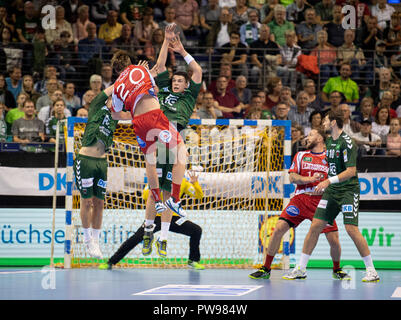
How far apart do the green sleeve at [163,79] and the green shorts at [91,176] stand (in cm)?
193

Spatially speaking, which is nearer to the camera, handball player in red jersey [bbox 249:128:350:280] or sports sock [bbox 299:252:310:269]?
sports sock [bbox 299:252:310:269]

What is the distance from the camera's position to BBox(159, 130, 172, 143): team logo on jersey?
29.5ft

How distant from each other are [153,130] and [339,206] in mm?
3352

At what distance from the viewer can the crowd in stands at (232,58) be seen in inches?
582

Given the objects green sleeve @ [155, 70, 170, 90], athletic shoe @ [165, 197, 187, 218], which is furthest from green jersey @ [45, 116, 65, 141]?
athletic shoe @ [165, 197, 187, 218]

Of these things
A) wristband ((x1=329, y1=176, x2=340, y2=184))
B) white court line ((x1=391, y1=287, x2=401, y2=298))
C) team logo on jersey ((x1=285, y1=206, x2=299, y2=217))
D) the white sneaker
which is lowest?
white court line ((x1=391, y1=287, x2=401, y2=298))

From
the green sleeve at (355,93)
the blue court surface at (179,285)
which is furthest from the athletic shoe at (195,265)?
the green sleeve at (355,93)

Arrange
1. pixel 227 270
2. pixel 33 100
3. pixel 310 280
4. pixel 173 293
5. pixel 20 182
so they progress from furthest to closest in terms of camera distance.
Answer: pixel 33 100 → pixel 20 182 → pixel 227 270 → pixel 310 280 → pixel 173 293

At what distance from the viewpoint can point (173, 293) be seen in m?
8.66

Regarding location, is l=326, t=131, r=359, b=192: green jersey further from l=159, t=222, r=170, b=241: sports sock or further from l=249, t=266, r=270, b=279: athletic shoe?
l=159, t=222, r=170, b=241: sports sock

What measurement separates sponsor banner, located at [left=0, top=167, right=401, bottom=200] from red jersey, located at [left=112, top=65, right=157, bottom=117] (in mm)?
3784

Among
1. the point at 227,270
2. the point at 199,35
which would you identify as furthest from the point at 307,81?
the point at 227,270
